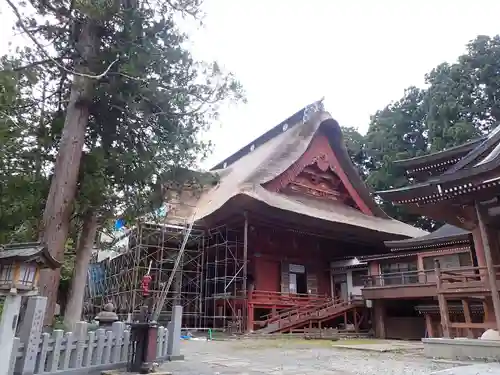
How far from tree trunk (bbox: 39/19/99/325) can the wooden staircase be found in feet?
26.7

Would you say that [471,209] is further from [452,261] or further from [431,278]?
[431,278]

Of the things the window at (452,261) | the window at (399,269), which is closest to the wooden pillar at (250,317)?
the window at (399,269)

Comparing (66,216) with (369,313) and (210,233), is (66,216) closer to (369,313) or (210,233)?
(210,233)

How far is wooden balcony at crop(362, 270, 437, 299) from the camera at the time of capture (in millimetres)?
13773

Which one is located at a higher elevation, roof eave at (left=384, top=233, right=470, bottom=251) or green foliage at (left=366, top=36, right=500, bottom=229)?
green foliage at (left=366, top=36, right=500, bottom=229)

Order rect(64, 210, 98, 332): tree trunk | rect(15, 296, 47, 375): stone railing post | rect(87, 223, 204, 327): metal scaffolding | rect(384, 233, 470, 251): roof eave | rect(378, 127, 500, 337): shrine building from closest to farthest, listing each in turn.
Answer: rect(15, 296, 47, 375): stone railing post → rect(378, 127, 500, 337): shrine building → rect(64, 210, 98, 332): tree trunk → rect(384, 233, 470, 251): roof eave → rect(87, 223, 204, 327): metal scaffolding

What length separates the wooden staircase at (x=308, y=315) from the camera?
538 inches

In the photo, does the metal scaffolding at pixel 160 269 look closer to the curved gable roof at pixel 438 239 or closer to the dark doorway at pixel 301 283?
the dark doorway at pixel 301 283

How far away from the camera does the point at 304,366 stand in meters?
6.23

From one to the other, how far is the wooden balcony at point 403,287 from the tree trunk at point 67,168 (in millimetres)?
11617

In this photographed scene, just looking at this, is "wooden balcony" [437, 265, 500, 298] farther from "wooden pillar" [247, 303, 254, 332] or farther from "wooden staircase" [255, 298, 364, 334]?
"wooden pillar" [247, 303, 254, 332]

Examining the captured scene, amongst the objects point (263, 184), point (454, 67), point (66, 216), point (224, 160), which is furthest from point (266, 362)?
point (454, 67)

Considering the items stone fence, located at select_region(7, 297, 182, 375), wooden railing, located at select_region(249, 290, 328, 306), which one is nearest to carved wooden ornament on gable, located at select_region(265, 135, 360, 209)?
wooden railing, located at select_region(249, 290, 328, 306)

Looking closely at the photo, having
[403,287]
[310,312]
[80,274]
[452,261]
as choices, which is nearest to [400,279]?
[452,261]
